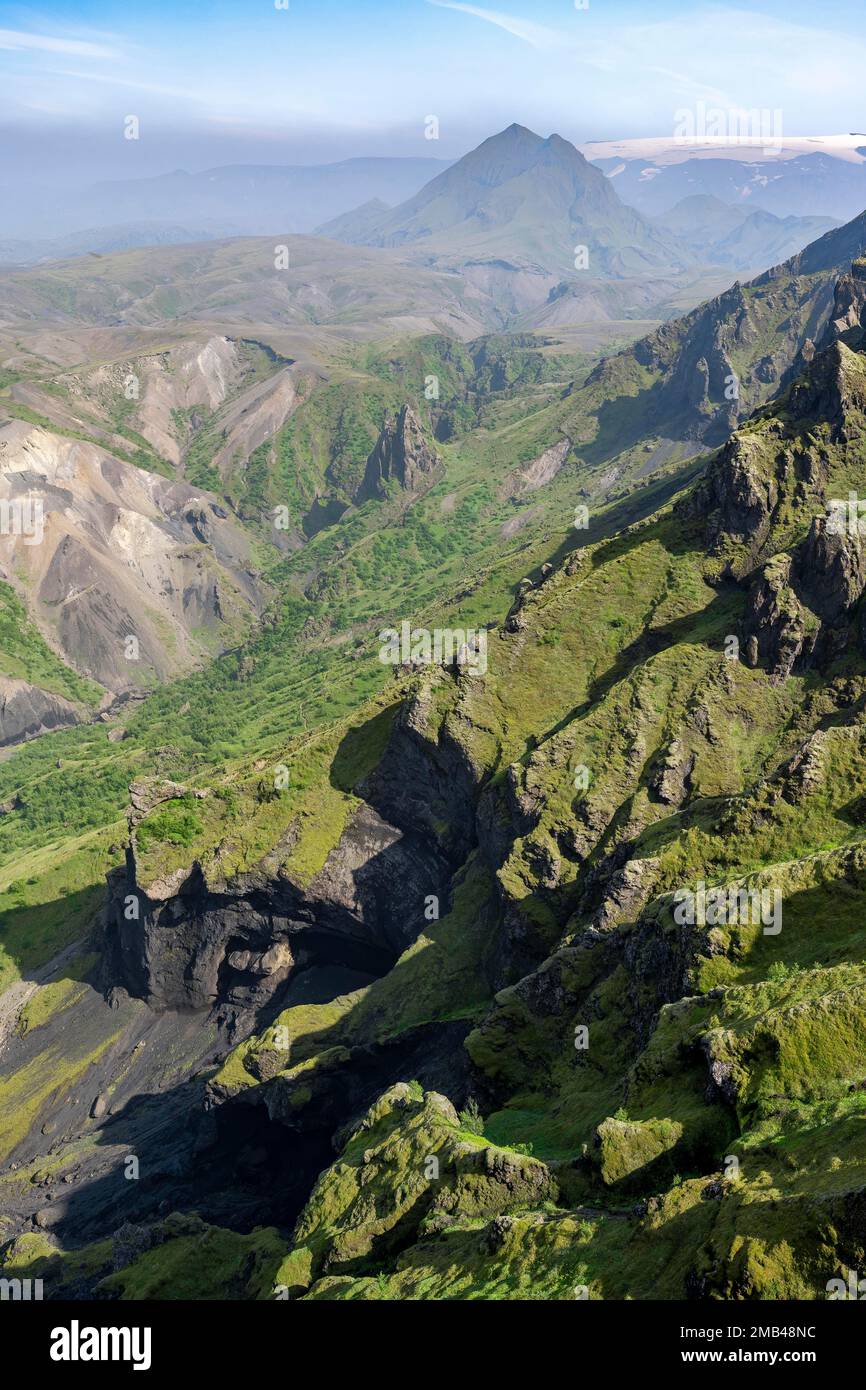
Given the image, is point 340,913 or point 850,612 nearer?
point 850,612

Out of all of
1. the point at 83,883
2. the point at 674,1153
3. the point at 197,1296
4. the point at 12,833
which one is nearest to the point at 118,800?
the point at 12,833

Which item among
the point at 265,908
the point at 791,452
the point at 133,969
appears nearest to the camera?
the point at 791,452

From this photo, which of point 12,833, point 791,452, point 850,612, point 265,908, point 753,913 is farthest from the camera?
point 12,833

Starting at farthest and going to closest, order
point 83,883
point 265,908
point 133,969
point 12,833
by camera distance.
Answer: point 12,833 < point 83,883 < point 133,969 < point 265,908

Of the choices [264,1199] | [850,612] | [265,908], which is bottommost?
[264,1199]

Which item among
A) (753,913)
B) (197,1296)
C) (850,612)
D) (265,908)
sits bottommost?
(197,1296)

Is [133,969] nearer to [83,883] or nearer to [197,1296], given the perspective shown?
[83,883]

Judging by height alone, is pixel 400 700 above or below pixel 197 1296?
above

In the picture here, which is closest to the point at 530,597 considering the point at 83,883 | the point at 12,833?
the point at 83,883

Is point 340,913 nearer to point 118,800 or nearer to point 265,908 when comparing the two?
point 265,908
